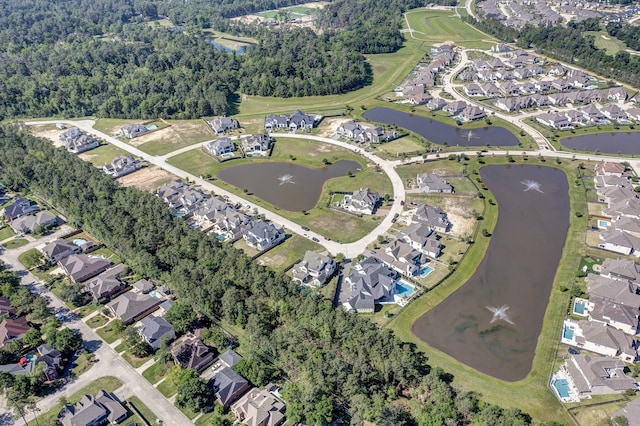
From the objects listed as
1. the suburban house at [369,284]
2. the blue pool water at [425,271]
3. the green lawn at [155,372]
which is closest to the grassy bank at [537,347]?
the blue pool water at [425,271]

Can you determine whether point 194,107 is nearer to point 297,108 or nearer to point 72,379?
point 297,108

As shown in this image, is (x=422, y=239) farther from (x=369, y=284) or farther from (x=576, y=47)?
(x=576, y=47)

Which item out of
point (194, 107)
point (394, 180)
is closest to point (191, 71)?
point (194, 107)

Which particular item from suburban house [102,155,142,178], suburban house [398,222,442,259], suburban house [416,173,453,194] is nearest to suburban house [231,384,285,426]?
suburban house [398,222,442,259]

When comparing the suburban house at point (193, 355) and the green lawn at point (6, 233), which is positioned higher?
the suburban house at point (193, 355)

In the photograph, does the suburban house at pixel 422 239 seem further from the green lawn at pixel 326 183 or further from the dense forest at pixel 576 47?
the dense forest at pixel 576 47

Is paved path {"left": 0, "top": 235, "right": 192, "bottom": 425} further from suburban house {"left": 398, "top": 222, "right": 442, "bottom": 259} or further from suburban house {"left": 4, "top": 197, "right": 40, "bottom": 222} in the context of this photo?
suburban house {"left": 398, "top": 222, "right": 442, "bottom": 259}
